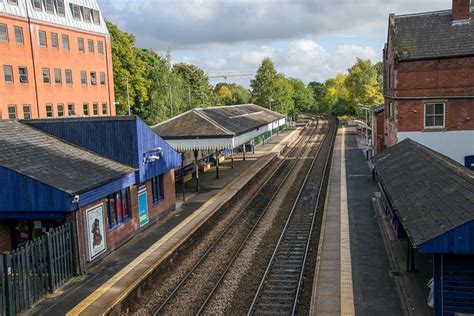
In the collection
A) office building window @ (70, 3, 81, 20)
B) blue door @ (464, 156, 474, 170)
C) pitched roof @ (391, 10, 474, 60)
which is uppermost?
office building window @ (70, 3, 81, 20)

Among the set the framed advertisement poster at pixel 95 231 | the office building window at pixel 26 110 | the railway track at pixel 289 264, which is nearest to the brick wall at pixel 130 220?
the framed advertisement poster at pixel 95 231

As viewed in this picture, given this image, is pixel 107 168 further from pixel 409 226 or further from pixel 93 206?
pixel 409 226

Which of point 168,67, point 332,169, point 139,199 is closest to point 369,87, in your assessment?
point 168,67

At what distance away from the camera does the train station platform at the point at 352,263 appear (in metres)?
12.1

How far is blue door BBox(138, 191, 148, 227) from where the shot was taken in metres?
19.8

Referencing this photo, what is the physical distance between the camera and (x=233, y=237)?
19.9m

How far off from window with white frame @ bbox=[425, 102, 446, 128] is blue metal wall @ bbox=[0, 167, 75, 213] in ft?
66.7

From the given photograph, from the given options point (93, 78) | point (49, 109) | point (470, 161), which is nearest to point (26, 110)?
point (49, 109)

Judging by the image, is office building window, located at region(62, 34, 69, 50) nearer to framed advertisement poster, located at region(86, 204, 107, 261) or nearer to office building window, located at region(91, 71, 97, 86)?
office building window, located at region(91, 71, 97, 86)

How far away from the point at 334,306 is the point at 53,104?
40522 millimetres

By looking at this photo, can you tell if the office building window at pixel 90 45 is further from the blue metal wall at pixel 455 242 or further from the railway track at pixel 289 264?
the blue metal wall at pixel 455 242

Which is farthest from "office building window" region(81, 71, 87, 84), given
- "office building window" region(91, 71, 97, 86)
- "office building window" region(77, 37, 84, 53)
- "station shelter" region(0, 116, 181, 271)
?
"station shelter" region(0, 116, 181, 271)

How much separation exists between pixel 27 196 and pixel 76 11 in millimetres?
39604

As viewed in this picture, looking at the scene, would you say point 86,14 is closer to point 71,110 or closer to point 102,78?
point 102,78
